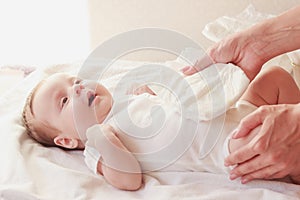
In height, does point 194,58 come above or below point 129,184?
above

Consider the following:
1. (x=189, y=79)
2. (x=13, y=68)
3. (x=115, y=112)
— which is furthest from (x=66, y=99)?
(x=13, y=68)

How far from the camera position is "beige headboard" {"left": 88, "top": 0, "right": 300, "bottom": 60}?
78.0 inches

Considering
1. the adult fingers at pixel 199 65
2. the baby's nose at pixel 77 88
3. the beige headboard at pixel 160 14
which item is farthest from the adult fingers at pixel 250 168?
the beige headboard at pixel 160 14

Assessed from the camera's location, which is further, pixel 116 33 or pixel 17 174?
pixel 116 33

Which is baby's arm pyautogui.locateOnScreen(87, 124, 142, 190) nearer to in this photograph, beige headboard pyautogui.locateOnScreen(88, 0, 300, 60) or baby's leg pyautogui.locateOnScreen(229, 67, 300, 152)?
baby's leg pyautogui.locateOnScreen(229, 67, 300, 152)

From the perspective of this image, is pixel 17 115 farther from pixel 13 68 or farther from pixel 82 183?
pixel 13 68

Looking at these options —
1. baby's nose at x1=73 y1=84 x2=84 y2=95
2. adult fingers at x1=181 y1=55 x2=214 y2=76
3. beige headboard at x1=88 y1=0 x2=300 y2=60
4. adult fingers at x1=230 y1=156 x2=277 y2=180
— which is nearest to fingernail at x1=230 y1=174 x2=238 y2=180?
adult fingers at x1=230 y1=156 x2=277 y2=180

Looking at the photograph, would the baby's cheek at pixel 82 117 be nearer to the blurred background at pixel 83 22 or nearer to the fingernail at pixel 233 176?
the fingernail at pixel 233 176

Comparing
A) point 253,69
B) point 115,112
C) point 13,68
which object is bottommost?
point 13,68

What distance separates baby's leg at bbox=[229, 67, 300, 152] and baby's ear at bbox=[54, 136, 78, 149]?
0.45 meters

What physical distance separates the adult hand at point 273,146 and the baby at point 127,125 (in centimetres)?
6

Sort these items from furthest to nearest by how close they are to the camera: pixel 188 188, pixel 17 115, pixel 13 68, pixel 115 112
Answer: pixel 13 68
pixel 17 115
pixel 115 112
pixel 188 188

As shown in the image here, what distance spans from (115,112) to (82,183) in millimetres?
243

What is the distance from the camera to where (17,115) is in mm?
1397
